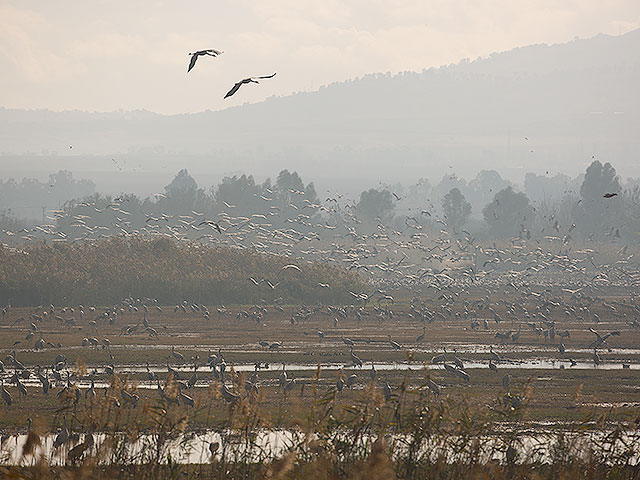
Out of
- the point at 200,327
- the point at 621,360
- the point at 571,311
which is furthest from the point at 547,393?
the point at 571,311

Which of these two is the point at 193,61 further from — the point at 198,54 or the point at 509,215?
the point at 509,215

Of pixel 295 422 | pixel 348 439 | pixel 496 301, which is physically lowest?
pixel 496 301

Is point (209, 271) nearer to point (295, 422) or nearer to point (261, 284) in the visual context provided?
point (261, 284)

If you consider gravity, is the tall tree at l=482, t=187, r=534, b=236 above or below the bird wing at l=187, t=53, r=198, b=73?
below

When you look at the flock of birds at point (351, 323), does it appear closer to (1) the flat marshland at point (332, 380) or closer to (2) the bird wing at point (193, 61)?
(1) the flat marshland at point (332, 380)

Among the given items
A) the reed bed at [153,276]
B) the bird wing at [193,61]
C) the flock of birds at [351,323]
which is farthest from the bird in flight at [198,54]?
the reed bed at [153,276]

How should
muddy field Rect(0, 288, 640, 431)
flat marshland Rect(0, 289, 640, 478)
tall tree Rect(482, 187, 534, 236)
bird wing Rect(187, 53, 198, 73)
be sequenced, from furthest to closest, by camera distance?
tall tree Rect(482, 187, 534, 236) < muddy field Rect(0, 288, 640, 431) < bird wing Rect(187, 53, 198, 73) < flat marshland Rect(0, 289, 640, 478)

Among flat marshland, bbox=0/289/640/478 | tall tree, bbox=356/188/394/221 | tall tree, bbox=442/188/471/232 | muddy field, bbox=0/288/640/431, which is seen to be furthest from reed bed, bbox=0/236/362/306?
tall tree, bbox=442/188/471/232

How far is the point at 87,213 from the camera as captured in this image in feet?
414

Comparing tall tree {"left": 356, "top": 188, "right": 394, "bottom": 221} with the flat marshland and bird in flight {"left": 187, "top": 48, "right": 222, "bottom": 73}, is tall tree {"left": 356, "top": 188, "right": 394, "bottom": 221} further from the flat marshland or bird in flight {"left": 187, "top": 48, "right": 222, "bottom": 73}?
bird in flight {"left": 187, "top": 48, "right": 222, "bottom": 73}

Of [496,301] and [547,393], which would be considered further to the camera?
[496,301]

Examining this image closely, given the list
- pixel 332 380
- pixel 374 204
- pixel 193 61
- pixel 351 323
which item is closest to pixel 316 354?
pixel 332 380

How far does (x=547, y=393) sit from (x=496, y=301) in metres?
40.3

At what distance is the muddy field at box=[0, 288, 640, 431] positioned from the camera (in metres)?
28.8
